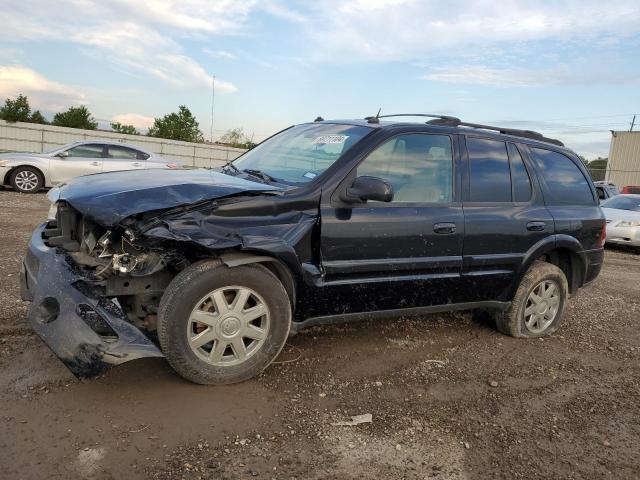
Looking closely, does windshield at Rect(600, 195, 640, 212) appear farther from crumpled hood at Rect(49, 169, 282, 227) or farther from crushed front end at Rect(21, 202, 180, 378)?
crushed front end at Rect(21, 202, 180, 378)

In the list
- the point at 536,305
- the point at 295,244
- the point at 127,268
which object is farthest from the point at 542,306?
the point at 127,268

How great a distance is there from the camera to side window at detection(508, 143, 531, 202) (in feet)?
15.2

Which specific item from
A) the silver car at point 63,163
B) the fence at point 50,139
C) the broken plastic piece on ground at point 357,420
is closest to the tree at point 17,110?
the fence at point 50,139

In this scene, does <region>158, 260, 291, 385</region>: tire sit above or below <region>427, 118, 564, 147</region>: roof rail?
below

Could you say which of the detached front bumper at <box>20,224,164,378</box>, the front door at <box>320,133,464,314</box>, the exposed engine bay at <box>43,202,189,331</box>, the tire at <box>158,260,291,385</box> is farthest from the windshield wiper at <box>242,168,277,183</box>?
the detached front bumper at <box>20,224,164,378</box>

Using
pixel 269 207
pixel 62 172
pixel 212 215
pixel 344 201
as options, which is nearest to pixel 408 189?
pixel 344 201

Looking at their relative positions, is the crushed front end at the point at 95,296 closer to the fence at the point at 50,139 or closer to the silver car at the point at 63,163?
the silver car at the point at 63,163

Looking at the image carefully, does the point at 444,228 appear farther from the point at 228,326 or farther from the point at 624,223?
the point at 624,223

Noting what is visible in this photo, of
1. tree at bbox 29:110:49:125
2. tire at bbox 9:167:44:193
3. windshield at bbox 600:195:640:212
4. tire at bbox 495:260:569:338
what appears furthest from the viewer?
tree at bbox 29:110:49:125

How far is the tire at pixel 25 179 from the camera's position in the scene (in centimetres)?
1270

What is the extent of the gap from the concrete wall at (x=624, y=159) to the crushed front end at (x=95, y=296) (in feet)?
127

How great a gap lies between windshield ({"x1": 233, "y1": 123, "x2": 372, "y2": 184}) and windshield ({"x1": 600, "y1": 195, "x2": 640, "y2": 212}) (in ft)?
33.2

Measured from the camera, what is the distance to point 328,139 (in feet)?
13.8

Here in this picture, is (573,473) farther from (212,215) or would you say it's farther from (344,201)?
(212,215)
